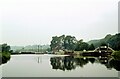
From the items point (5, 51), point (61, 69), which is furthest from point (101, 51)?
point (61, 69)

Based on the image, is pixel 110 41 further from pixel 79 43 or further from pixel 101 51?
pixel 79 43

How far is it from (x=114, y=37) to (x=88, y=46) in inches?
66.0

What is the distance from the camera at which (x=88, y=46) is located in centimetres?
1295

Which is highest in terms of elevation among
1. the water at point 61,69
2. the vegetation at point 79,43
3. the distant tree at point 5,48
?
the vegetation at point 79,43

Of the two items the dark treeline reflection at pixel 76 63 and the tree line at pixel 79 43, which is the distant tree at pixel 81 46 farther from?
the dark treeline reflection at pixel 76 63

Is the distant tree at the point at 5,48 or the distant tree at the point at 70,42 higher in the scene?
the distant tree at the point at 70,42

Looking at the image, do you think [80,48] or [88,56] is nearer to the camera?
[80,48]

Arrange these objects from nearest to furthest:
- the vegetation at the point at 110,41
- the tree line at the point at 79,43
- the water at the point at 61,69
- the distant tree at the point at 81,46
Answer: the water at the point at 61,69 < the vegetation at the point at 110,41 < the tree line at the point at 79,43 < the distant tree at the point at 81,46

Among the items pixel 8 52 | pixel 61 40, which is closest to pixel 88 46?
pixel 61 40

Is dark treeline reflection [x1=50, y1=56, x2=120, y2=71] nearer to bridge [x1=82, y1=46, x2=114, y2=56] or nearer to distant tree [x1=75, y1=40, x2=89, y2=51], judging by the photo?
bridge [x1=82, y1=46, x2=114, y2=56]

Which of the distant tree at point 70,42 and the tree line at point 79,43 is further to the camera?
the distant tree at point 70,42

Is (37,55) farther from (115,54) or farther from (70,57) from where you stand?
(115,54)

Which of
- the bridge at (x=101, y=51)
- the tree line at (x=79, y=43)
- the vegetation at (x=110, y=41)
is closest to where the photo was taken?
the vegetation at (x=110, y=41)

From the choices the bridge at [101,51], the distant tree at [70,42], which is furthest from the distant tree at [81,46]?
the bridge at [101,51]
